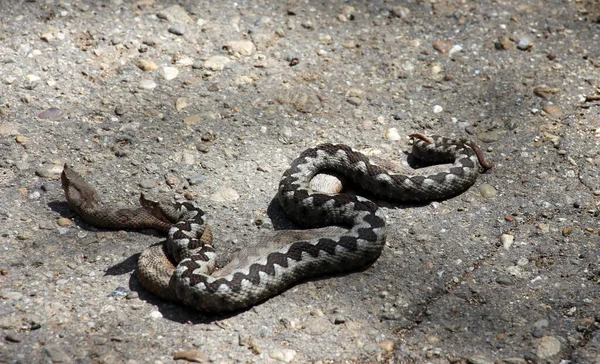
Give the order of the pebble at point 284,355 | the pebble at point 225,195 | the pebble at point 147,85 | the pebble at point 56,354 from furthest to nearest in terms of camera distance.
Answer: the pebble at point 147,85
the pebble at point 225,195
the pebble at point 284,355
the pebble at point 56,354

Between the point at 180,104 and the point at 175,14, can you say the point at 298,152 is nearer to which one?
the point at 180,104

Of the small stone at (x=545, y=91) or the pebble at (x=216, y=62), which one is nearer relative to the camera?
the small stone at (x=545, y=91)

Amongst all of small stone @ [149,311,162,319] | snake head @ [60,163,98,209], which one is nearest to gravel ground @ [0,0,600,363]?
small stone @ [149,311,162,319]

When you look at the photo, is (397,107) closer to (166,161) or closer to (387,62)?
(387,62)

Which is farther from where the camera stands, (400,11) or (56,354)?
(400,11)

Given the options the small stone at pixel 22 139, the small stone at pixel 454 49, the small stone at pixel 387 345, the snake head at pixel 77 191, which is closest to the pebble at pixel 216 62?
the small stone at pixel 22 139

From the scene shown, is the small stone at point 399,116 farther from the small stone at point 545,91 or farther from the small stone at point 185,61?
the small stone at point 185,61

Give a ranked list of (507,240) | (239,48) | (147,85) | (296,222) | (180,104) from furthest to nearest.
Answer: (239,48)
(147,85)
(180,104)
(296,222)
(507,240)

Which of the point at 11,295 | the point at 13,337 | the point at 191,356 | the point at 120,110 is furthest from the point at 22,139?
the point at 191,356
